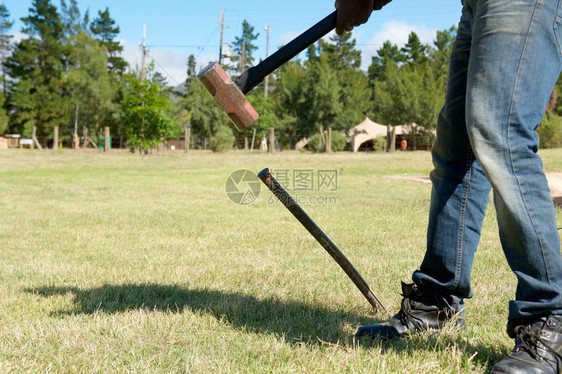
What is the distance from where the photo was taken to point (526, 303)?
1465 millimetres

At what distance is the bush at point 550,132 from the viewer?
3244 centimetres

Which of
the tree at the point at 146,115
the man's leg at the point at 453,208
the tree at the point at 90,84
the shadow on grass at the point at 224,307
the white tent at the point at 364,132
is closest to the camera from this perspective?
the man's leg at the point at 453,208

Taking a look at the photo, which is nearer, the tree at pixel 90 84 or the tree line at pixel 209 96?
the tree line at pixel 209 96

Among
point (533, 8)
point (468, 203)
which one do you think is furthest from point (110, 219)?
point (533, 8)

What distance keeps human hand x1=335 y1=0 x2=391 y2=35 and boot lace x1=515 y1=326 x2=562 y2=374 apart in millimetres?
1204

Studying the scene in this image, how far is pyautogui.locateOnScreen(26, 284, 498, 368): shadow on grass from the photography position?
179 centimetres

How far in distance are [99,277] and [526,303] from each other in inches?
96.3

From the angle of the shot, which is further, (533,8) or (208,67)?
(208,67)

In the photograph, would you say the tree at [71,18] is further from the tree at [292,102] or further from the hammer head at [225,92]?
the hammer head at [225,92]

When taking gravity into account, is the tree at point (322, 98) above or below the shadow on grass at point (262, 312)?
above

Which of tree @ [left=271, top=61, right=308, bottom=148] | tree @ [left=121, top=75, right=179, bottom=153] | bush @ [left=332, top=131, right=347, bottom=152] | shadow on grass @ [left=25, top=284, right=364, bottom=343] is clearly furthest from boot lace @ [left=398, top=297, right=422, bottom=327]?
tree @ [left=271, top=61, right=308, bottom=148]

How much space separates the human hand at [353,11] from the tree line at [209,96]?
85.2ft

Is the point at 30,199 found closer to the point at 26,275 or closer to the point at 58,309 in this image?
the point at 26,275

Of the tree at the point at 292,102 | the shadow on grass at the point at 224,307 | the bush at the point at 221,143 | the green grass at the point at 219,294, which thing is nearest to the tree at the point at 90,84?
the tree at the point at 292,102
